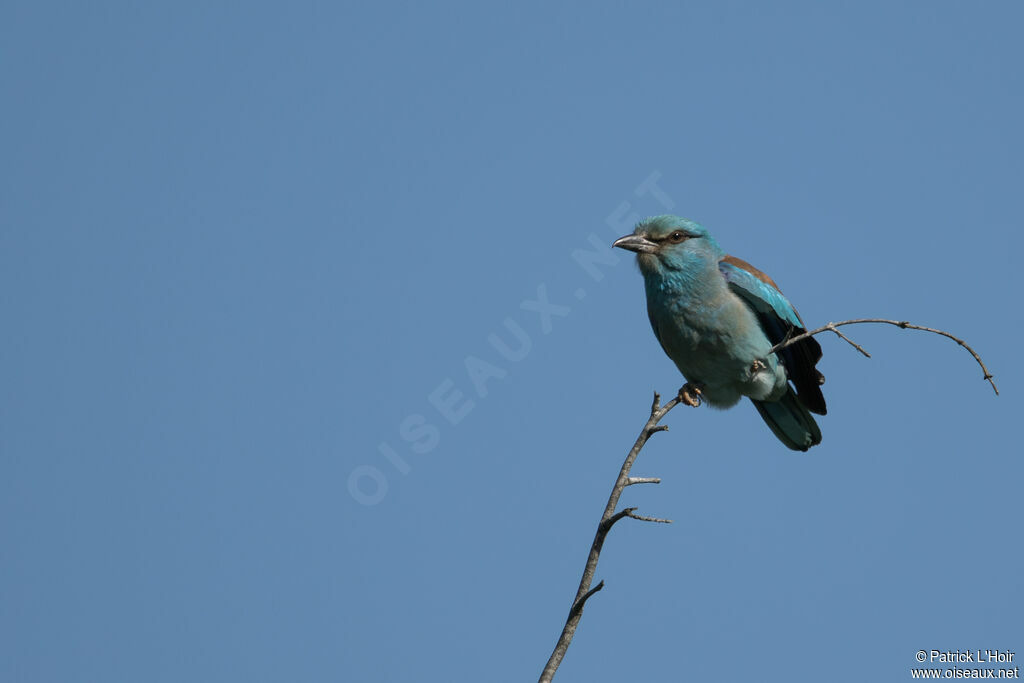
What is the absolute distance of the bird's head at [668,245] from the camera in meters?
7.96

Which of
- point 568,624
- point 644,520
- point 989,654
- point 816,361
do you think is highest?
point 816,361

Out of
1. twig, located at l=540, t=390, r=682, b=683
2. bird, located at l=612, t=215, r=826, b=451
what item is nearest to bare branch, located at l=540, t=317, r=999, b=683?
twig, located at l=540, t=390, r=682, b=683

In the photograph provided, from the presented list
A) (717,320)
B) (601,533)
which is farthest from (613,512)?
(717,320)

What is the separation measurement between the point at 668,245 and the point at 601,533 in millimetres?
3969

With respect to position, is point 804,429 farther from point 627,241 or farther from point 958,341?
point 958,341

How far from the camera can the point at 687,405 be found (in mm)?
7973

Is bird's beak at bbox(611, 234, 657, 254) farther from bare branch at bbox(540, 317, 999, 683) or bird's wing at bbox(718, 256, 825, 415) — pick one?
bare branch at bbox(540, 317, 999, 683)

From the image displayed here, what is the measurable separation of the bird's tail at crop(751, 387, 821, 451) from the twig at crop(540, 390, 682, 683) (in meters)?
3.71

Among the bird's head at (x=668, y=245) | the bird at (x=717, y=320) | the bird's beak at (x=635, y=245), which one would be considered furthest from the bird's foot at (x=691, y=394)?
the bird's beak at (x=635, y=245)

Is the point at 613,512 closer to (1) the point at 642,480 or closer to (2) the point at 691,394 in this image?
(1) the point at 642,480

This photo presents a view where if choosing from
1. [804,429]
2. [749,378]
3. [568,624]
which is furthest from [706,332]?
[568,624]

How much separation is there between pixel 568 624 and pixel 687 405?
12.9 feet

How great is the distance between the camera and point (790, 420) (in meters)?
8.50

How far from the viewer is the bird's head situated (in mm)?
7965
